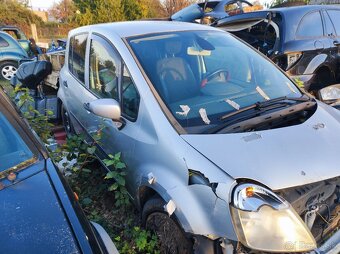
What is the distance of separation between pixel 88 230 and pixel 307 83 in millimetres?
4491

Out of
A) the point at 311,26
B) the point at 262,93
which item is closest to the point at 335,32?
the point at 311,26

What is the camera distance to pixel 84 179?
347 cm

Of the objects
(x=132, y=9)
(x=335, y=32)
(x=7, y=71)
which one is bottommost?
(x=7, y=71)

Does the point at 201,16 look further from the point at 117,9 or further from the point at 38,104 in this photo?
the point at 117,9

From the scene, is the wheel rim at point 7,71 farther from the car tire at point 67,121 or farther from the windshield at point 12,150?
the windshield at point 12,150

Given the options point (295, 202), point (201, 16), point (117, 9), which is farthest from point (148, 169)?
point (117, 9)

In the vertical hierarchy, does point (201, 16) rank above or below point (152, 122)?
above

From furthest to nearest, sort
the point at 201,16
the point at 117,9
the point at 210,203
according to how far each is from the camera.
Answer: the point at 117,9, the point at 201,16, the point at 210,203

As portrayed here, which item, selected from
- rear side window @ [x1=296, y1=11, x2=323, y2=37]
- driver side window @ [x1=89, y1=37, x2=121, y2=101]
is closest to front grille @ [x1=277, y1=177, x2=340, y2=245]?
driver side window @ [x1=89, y1=37, x2=121, y2=101]

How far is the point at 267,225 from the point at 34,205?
3.75ft

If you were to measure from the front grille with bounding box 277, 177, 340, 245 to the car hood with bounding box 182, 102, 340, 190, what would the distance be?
0.10 metres

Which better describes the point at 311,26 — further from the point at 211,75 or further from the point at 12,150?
the point at 12,150

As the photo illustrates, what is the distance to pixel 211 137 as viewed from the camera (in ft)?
6.64

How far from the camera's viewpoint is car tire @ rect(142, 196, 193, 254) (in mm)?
2030
